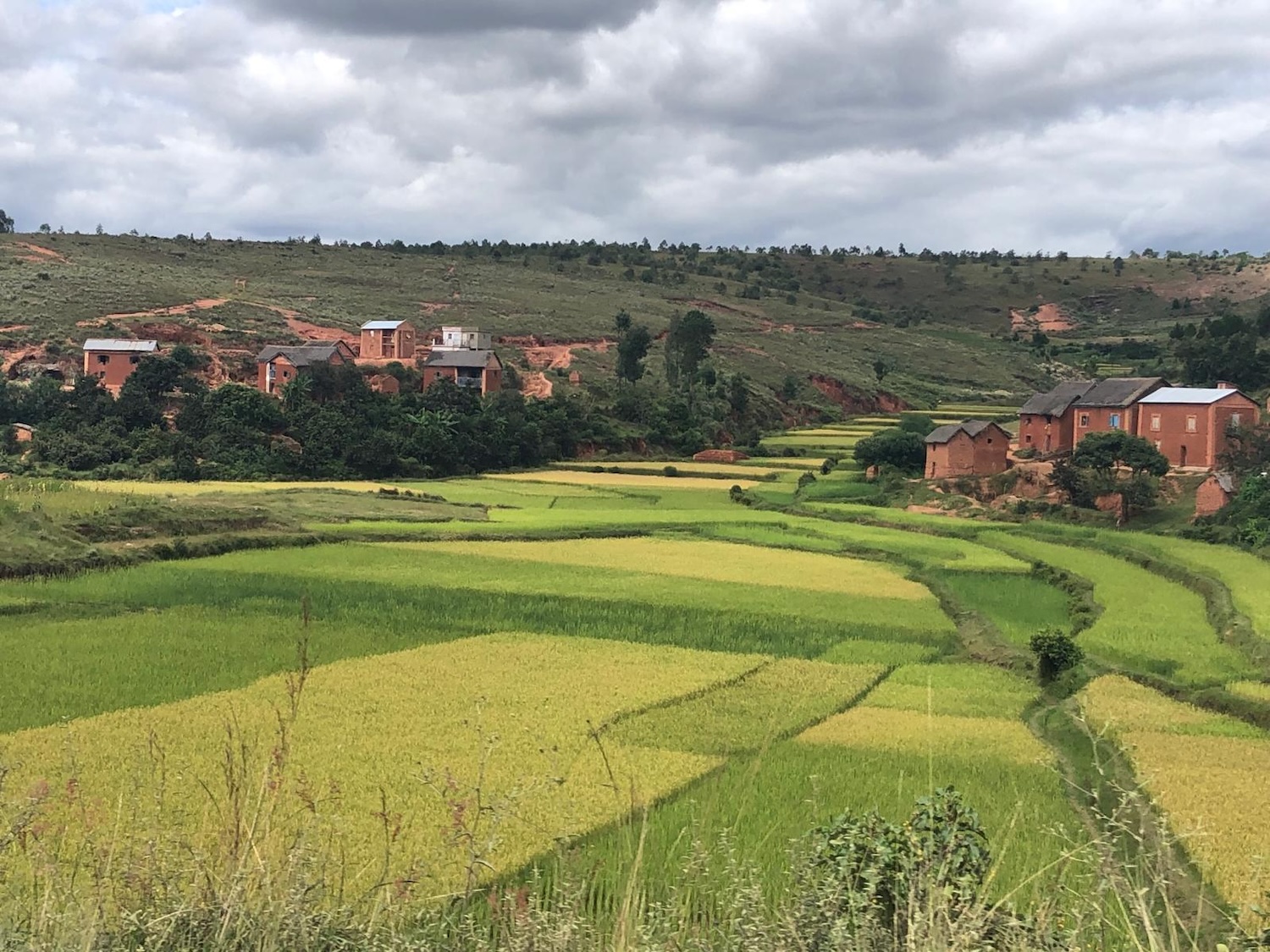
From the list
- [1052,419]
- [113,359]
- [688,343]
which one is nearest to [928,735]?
[1052,419]

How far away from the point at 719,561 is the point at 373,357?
36.3 m

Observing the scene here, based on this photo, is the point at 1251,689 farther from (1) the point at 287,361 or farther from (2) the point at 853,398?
(2) the point at 853,398

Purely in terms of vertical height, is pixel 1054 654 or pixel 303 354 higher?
pixel 303 354

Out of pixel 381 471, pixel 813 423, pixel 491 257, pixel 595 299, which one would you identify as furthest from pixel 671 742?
pixel 491 257

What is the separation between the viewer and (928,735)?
1409cm

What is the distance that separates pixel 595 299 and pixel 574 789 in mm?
87071

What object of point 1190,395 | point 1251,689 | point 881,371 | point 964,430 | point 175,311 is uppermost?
point 175,311

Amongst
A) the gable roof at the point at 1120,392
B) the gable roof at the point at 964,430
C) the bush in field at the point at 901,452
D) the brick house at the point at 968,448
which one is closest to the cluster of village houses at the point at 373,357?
the bush in field at the point at 901,452

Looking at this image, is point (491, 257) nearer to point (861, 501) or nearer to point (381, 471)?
point (381, 471)

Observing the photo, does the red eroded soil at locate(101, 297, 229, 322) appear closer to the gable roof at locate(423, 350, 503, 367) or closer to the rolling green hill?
the rolling green hill

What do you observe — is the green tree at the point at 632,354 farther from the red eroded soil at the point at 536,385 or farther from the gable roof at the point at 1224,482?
the gable roof at the point at 1224,482

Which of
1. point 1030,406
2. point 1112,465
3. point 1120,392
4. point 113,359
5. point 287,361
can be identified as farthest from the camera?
point 287,361

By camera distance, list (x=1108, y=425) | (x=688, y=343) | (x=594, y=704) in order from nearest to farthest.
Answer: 1. (x=594, y=704)
2. (x=1108, y=425)
3. (x=688, y=343)

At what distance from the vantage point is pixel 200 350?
5859cm
